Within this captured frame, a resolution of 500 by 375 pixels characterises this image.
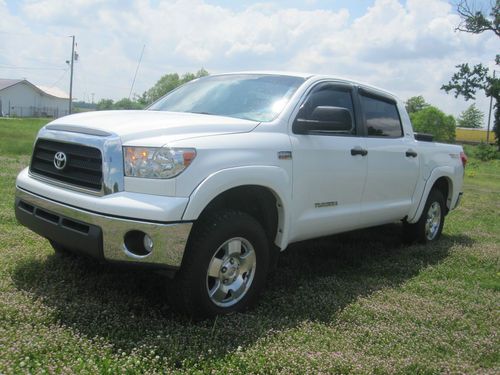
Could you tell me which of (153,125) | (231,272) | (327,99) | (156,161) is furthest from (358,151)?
(156,161)

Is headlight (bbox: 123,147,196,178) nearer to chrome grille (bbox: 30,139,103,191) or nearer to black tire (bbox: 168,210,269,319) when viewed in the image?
chrome grille (bbox: 30,139,103,191)

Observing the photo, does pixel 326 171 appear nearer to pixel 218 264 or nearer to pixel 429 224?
pixel 218 264

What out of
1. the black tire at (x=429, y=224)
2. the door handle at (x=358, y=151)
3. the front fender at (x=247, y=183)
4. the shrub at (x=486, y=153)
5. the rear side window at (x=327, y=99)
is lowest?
the shrub at (x=486, y=153)

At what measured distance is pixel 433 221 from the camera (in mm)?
6973

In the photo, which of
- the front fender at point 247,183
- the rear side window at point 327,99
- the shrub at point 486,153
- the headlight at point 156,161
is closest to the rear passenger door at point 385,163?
the rear side window at point 327,99

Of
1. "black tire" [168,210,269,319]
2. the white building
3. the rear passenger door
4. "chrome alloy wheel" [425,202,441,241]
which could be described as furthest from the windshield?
the white building

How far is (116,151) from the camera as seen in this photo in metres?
3.45

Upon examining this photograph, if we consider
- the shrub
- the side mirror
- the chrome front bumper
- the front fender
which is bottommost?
the shrub

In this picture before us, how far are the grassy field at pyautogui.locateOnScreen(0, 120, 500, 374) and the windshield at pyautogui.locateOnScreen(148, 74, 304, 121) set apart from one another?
1.49 metres

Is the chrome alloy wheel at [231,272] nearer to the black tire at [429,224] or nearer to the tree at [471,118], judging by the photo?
the black tire at [429,224]

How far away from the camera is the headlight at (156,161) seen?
11.1ft

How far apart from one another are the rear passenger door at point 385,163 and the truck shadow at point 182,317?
0.61 meters

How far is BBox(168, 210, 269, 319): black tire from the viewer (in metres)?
3.51

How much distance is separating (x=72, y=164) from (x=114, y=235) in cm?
70
